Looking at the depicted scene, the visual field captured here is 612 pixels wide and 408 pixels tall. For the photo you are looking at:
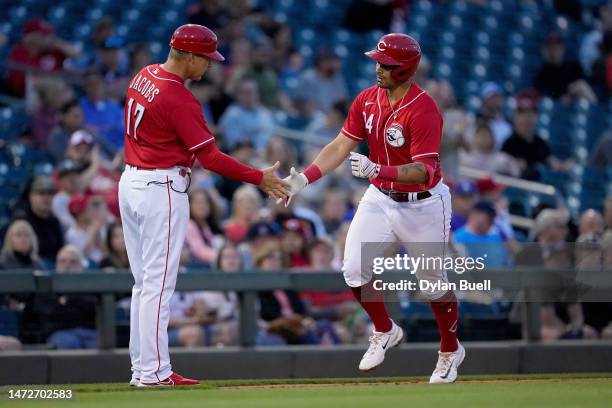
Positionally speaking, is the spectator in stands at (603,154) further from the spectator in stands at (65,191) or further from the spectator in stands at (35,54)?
the spectator in stands at (65,191)

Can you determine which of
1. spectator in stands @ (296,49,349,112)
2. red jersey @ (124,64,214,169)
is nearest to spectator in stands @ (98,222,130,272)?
red jersey @ (124,64,214,169)

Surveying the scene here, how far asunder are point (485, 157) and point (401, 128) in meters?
6.38

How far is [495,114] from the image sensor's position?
15.0 meters

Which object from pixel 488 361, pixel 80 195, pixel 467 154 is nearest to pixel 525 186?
pixel 467 154

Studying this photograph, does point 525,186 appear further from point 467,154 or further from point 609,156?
point 609,156

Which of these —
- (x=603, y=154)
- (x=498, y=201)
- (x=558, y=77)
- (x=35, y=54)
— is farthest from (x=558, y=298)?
(x=558, y=77)

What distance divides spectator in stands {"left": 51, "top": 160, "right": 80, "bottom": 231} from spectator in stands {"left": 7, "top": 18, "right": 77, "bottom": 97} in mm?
2195

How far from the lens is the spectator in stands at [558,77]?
16828 mm

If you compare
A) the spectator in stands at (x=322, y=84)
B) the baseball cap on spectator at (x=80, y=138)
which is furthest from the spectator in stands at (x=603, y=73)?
the baseball cap on spectator at (x=80, y=138)

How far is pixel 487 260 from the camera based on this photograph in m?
9.98

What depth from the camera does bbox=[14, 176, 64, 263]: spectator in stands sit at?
10039 millimetres

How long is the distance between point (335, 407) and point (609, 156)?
919 centimetres

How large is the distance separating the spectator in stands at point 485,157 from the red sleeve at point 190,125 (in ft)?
21.6

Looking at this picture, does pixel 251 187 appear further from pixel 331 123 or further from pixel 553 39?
pixel 553 39
